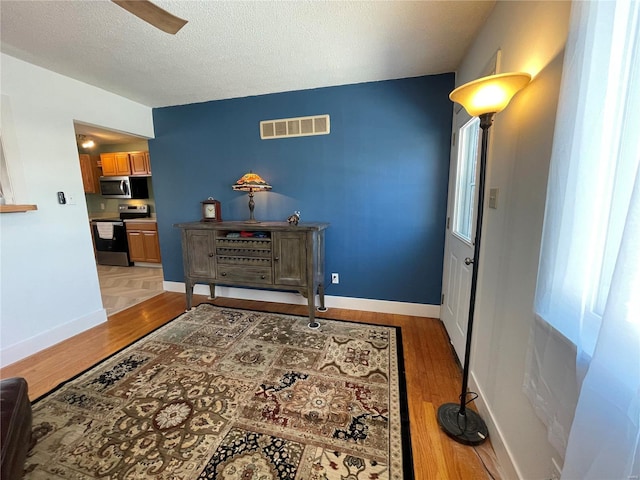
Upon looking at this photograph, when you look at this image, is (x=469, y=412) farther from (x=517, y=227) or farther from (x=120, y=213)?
(x=120, y=213)

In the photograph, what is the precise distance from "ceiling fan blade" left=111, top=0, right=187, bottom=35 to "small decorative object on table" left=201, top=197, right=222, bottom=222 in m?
1.91

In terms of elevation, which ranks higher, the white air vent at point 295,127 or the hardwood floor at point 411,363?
the white air vent at point 295,127

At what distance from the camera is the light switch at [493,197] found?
1395 millimetres

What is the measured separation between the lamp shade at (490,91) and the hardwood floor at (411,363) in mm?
1635

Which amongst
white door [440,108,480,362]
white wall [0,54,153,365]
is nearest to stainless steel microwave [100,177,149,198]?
white wall [0,54,153,365]

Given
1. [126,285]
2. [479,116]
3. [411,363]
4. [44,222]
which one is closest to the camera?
[479,116]

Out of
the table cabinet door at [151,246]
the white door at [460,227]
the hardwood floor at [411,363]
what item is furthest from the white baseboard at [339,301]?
the table cabinet door at [151,246]

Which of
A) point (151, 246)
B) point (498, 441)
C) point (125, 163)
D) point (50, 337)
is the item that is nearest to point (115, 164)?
point (125, 163)

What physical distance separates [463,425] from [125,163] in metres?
5.97

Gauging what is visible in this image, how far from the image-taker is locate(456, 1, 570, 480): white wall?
967 millimetres

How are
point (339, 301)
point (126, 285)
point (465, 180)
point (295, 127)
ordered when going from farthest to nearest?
1. point (126, 285)
2. point (339, 301)
3. point (295, 127)
4. point (465, 180)

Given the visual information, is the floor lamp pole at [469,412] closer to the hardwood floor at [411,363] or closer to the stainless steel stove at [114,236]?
the hardwood floor at [411,363]

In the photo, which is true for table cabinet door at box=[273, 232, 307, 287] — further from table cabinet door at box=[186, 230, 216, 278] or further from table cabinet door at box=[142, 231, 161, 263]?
table cabinet door at box=[142, 231, 161, 263]

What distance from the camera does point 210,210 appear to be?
303cm
